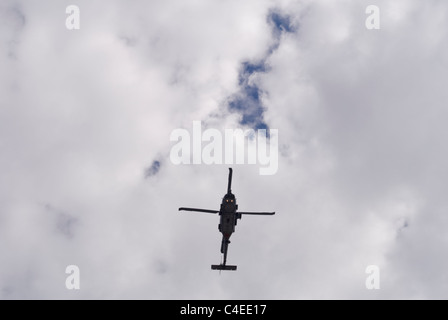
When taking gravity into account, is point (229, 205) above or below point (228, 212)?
above

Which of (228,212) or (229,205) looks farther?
(228,212)
